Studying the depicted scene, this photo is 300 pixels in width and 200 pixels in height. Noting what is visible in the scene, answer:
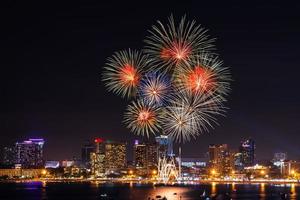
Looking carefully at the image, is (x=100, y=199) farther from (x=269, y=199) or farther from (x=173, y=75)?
(x=173, y=75)

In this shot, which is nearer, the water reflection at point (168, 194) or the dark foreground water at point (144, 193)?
the water reflection at point (168, 194)

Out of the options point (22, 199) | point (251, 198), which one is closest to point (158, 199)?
point (251, 198)

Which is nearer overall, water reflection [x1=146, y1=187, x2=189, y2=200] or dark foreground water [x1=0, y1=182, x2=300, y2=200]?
water reflection [x1=146, y1=187, x2=189, y2=200]

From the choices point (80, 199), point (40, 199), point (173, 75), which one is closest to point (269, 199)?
point (80, 199)

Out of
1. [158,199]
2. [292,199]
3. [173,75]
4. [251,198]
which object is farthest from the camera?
[251,198]

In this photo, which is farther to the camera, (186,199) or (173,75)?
(186,199)

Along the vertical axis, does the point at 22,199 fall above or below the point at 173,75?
below

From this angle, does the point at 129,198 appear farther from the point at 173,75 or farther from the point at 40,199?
the point at 173,75

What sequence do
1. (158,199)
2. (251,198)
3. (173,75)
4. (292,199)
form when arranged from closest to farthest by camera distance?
(173,75)
(158,199)
(292,199)
(251,198)

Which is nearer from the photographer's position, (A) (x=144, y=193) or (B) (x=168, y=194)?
(B) (x=168, y=194)

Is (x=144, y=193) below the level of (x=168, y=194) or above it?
below
